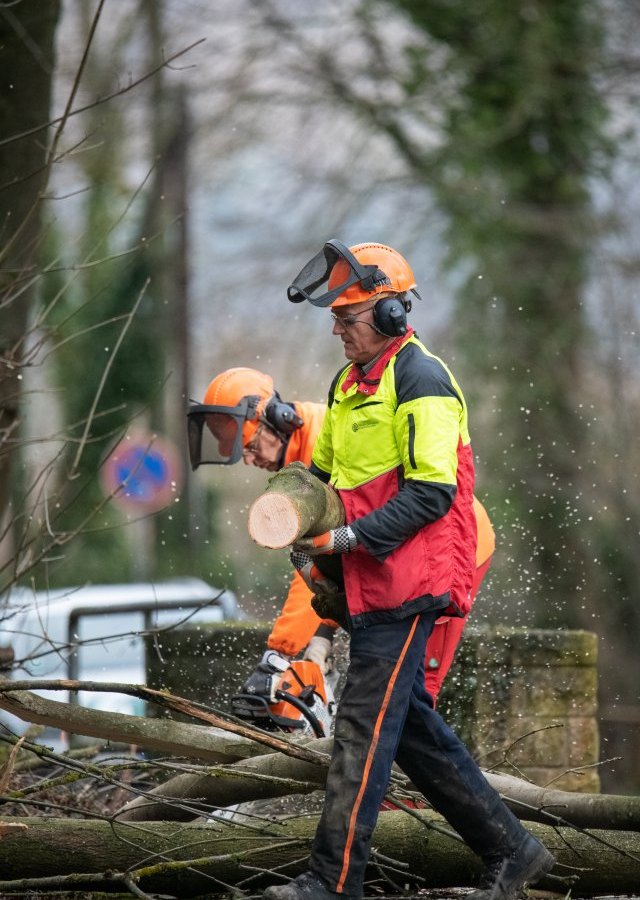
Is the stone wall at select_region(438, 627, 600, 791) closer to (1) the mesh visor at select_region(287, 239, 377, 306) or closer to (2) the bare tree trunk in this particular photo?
(2) the bare tree trunk

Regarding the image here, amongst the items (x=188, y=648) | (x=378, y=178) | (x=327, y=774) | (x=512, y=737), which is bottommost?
(x=378, y=178)

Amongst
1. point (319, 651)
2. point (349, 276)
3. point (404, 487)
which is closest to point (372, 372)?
point (349, 276)

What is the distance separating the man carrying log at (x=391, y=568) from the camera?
162 inches

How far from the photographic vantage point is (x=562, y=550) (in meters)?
16.7

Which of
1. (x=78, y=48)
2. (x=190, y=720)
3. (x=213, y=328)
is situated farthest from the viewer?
(x=213, y=328)

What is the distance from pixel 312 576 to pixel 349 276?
3.34 ft

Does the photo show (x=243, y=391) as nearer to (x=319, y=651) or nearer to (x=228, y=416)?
(x=228, y=416)

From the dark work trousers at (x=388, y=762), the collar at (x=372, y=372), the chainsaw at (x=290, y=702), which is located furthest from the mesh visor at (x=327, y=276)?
the chainsaw at (x=290, y=702)

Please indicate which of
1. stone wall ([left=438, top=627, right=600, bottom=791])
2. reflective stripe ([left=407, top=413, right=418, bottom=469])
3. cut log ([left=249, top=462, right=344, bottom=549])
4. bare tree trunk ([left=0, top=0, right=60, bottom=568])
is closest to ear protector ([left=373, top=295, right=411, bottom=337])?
reflective stripe ([left=407, top=413, right=418, bottom=469])

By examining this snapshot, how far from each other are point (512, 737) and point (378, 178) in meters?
15.1

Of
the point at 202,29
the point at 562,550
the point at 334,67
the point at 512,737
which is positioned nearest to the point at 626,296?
the point at 562,550

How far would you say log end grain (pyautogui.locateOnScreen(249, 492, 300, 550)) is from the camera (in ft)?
13.1

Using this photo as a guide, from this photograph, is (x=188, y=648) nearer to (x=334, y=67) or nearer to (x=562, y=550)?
(x=562, y=550)

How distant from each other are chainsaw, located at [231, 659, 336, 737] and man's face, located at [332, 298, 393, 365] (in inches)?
56.7
